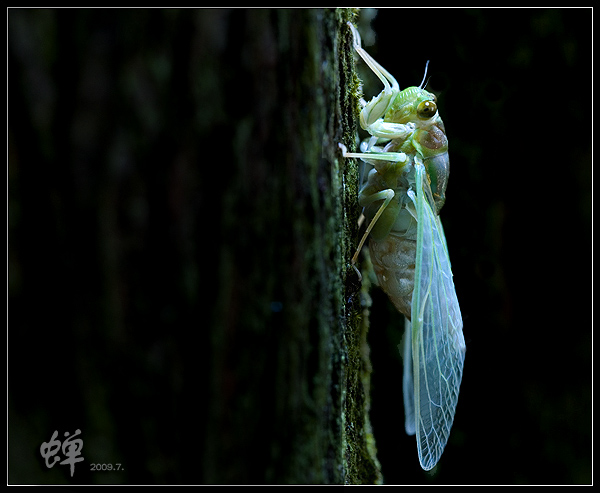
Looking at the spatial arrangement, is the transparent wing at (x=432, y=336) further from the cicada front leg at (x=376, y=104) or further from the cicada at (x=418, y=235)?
the cicada front leg at (x=376, y=104)

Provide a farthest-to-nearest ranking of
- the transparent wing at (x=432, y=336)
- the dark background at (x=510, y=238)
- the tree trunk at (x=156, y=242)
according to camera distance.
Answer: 1. the dark background at (x=510, y=238)
2. the transparent wing at (x=432, y=336)
3. the tree trunk at (x=156, y=242)

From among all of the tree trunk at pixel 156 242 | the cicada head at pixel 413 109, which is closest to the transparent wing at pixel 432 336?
the cicada head at pixel 413 109

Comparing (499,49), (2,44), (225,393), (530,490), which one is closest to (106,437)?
(225,393)

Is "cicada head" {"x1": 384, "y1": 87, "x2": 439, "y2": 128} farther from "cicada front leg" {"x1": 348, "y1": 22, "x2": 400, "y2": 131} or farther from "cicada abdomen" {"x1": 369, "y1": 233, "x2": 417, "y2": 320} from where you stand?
"cicada abdomen" {"x1": 369, "y1": 233, "x2": 417, "y2": 320}

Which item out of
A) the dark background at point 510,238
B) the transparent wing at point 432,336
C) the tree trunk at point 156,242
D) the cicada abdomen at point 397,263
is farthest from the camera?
the dark background at point 510,238

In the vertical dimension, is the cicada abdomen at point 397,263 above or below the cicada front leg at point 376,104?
below

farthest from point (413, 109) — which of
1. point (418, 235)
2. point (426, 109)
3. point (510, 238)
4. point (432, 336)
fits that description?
point (510, 238)

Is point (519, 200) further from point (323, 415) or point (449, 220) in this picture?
point (323, 415)
